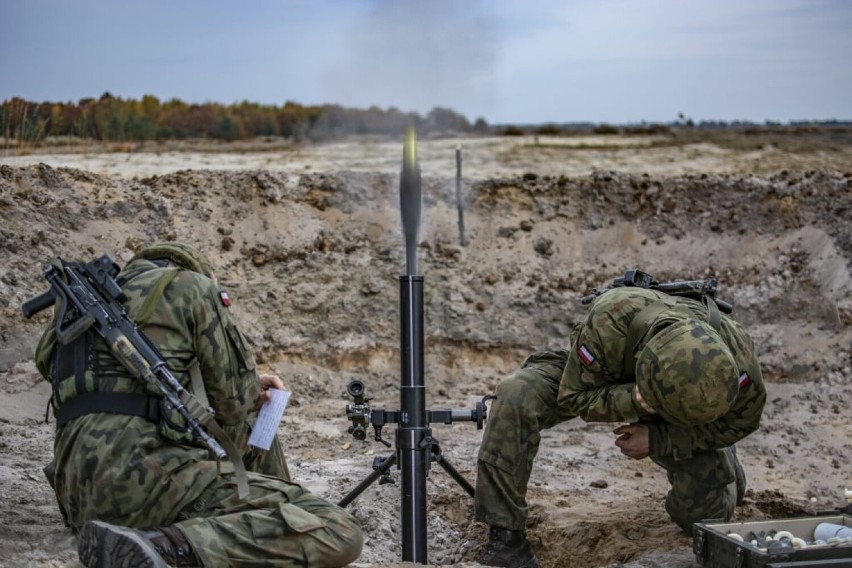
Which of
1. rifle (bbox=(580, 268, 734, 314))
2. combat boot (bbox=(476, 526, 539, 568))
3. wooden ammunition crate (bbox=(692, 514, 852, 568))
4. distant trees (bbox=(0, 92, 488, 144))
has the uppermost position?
distant trees (bbox=(0, 92, 488, 144))

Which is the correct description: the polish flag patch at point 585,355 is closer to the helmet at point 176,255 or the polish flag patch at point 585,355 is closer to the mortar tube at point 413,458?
the mortar tube at point 413,458

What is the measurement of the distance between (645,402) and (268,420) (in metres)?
1.81

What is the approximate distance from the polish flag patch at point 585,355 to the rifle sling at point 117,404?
Answer: 2213 mm

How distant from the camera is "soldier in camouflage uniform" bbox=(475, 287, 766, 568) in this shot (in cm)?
507

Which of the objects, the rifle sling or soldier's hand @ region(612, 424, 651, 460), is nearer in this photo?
the rifle sling

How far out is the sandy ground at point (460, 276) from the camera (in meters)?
7.73

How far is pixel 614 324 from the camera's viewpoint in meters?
5.45

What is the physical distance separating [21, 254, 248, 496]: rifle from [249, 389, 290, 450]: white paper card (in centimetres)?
→ 42

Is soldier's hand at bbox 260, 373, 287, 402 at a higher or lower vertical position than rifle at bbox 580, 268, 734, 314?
lower

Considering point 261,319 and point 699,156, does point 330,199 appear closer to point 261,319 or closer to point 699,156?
point 261,319

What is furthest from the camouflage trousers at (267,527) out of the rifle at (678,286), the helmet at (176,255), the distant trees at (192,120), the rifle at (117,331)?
the distant trees at (192,120)

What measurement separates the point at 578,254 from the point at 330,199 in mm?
2561

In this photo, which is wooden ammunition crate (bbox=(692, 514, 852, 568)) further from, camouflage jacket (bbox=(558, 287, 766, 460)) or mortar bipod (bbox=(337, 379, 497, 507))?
mortar bipod (bbox=(337, 379, 497, 507))

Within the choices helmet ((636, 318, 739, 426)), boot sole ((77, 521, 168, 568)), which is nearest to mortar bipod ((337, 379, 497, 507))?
helmet ((636, 318, 739, 426))
